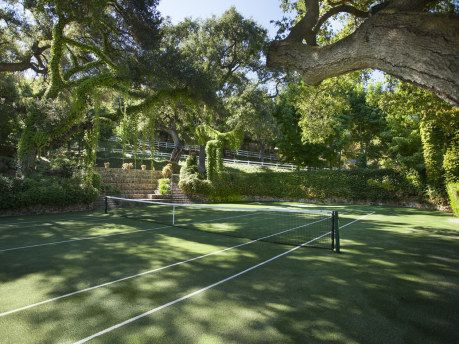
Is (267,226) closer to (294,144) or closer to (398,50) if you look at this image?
(398,50)

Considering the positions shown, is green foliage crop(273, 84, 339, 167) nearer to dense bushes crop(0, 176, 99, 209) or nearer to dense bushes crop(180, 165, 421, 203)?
dense bushes crop(180, 165, 421, 203)

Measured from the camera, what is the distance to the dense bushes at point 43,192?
571 inches

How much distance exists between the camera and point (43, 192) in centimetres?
1555

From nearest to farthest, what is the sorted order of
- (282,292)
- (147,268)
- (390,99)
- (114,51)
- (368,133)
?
(282,292) → (147,268) → (390,99) → (114,51) → (368,133)

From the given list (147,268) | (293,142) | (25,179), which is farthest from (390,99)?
(293,142)

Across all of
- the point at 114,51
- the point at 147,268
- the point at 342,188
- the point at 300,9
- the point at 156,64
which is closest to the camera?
the point at 147,268

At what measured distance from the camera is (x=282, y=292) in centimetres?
574

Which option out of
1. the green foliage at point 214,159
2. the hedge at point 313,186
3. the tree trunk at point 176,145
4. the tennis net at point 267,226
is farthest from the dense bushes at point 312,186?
the tree trunk at point 176,145

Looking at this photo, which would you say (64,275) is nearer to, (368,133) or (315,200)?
(315,200)

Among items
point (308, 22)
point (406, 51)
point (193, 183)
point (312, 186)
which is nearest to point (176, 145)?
point (193, 183)

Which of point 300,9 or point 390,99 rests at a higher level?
point 300,9

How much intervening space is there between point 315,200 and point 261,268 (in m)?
22.5

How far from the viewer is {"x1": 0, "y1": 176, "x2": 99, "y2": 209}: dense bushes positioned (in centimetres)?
1449

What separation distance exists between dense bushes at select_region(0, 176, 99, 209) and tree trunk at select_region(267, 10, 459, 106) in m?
14.7
